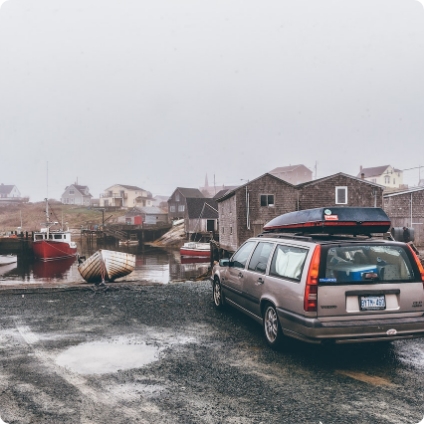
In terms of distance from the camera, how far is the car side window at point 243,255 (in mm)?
7012

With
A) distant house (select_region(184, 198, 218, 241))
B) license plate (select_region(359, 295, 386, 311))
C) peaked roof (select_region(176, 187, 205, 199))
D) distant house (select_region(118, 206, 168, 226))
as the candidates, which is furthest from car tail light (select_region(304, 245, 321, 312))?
distant house (select_region(118, 206, 168, 226))

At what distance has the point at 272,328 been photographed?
5637 mm

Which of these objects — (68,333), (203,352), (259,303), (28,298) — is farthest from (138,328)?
(28,298)

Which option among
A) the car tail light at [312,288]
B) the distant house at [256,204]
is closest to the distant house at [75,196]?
the distant house at [256,204]

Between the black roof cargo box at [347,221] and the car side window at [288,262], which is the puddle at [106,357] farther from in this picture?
the black roof cargo box at [347,221]

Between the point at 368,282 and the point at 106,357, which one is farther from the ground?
the point at 368,282

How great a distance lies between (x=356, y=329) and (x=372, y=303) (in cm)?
40

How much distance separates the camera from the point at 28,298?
949cm

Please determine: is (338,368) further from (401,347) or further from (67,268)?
(67,268)

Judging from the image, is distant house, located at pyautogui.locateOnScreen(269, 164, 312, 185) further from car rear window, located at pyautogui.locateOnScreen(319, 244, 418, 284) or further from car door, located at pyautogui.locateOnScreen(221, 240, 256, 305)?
car rear window, located at pyautogui.locateOnScreen(319, 244, 418, 284)

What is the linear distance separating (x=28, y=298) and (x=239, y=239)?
29.2 meters

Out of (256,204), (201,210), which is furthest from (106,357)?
(201,210)

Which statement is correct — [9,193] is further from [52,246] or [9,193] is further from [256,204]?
[256,204]

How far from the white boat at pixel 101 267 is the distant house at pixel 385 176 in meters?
A: 82.3
